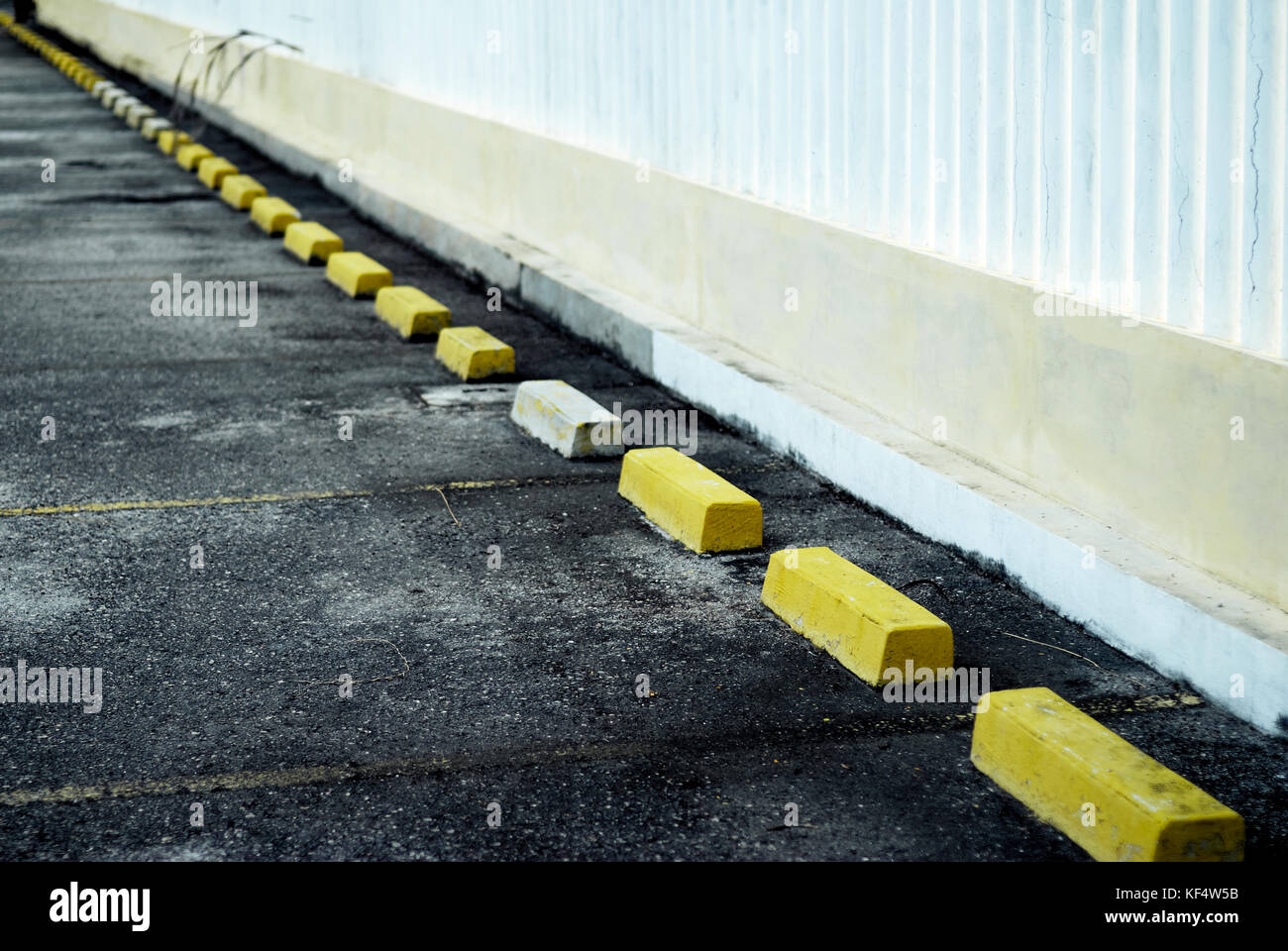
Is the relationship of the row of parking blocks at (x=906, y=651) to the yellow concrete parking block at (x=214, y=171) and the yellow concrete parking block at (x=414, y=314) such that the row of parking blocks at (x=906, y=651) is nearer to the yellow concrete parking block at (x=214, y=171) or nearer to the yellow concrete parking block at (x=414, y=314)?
the yellow concrete parking block at (x=414, y=314)

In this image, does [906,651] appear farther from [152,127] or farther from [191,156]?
[152,127]

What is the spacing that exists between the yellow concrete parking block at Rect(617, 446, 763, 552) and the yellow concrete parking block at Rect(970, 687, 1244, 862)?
5.79 ft

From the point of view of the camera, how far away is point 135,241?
12.9 meters

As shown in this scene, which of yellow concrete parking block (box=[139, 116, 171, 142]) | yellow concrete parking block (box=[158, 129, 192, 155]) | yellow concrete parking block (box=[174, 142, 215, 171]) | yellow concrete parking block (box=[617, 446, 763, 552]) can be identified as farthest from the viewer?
yellow concrete parking block (box=[139, 116, 171, 142])

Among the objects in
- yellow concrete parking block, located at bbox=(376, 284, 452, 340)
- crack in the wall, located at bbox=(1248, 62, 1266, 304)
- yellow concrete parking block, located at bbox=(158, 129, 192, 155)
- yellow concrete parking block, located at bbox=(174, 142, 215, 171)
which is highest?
crack in the wall, located at bbox=(1248, 62, 1266, 304)

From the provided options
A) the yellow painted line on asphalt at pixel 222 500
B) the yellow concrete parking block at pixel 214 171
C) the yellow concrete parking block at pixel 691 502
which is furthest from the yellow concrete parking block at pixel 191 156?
the yellow concrete parking block at pixel 691 502

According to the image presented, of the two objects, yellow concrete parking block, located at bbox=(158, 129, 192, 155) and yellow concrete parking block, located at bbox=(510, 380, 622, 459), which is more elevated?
yellow concrete parking block, located at bbox=(158, 129, 192, 155)

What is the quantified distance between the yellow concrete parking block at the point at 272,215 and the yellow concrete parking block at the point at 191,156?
10.8 feet

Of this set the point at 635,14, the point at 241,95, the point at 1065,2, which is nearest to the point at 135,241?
the point at 635,14

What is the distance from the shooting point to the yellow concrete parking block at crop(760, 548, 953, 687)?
4691mm

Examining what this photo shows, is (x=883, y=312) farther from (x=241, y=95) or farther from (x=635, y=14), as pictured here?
(x=241, y=95)

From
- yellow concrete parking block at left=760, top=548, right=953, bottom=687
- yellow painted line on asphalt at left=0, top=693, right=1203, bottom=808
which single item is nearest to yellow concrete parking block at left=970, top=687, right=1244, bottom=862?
yellow painted line on asphalt at left=0, top=693, right=1203, bottom=808

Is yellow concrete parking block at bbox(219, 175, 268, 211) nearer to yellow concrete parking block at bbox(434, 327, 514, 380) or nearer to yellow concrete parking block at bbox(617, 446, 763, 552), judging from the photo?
yellow concrete parking block at bbox(434, 327, 514, 380)

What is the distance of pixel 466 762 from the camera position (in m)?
4.23
